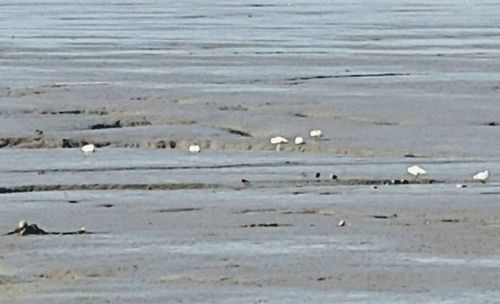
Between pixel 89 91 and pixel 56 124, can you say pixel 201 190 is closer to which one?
pixel 56 124

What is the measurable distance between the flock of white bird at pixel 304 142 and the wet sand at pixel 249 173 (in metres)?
0.05

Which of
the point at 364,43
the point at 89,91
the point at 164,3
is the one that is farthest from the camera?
the point at 164,3

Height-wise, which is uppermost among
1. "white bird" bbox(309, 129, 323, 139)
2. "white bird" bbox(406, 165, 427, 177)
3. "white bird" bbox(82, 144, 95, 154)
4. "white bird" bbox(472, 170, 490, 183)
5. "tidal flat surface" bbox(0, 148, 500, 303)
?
"white bird" bbox(309, 129, 323, 139)

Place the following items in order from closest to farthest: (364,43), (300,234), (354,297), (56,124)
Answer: (354,297), (300,234), (56,124), (364,43)

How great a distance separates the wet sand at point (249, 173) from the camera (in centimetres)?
525

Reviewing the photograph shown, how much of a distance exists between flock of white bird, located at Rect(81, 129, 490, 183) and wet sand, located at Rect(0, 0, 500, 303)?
0.05 metres

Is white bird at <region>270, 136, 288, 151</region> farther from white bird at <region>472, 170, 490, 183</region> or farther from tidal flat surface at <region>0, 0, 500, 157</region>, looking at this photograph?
white bird at <region>472, 170, 490, 183</region>

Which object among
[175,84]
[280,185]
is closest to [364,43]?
[175,84]

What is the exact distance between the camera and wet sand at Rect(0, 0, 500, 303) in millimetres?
5250

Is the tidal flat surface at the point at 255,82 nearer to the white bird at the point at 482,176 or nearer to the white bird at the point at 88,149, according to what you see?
the white bird at the point at 88,149

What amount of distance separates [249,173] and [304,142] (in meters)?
1.19

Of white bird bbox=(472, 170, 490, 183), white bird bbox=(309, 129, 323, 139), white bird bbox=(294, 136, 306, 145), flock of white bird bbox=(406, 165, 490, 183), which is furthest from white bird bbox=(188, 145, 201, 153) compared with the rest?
white bird bbox=(472, 170, 490, 183)

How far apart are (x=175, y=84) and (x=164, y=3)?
59.4 feet

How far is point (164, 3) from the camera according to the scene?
3020 centimetres
